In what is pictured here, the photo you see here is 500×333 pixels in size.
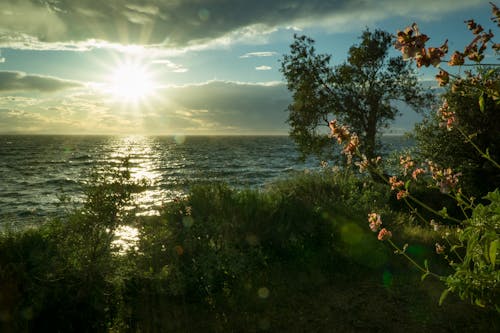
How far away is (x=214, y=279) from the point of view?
24.2 feet

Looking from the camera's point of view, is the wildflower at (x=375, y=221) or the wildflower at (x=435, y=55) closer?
the wildflower at (x=435, y=55)

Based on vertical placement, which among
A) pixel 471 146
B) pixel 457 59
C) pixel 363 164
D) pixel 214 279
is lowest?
pixel 214 279

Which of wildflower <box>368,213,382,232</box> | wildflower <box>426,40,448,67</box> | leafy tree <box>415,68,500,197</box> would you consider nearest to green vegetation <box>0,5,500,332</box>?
wildflower <box>368,213,382,232</box>

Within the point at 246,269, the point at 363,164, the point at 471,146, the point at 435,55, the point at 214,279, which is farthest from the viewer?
the point at 471,146

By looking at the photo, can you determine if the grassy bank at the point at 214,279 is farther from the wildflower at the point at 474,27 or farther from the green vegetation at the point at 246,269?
the wildflower at the point at 474,27

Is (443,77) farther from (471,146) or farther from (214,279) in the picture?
(471,146)

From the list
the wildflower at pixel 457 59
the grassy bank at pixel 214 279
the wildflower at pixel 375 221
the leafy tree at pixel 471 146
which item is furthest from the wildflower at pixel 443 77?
the leafy tree at pixel 471 146

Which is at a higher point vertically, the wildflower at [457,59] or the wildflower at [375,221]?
the wildflower at [457,59]

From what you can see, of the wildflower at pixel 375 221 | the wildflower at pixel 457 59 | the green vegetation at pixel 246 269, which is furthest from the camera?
the green vegetation at pixel 246 269

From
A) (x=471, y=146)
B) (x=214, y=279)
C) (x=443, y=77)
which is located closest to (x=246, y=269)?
(x=214, y=279)

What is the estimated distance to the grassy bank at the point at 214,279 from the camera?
19.2ft

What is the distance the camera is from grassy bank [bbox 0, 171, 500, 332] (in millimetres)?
5863

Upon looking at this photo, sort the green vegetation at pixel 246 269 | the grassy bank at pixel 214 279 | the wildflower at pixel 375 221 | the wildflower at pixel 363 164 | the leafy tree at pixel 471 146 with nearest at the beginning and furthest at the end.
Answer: the wildflower at pixel 363 164 < the wildflower at pixel 375 221 < the green vegetation at pixel 246 269 < the grassy bank at pixel 214 279 < the leafy tree at pixel 471 146

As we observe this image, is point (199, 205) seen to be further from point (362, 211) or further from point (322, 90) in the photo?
point (322, 90)
